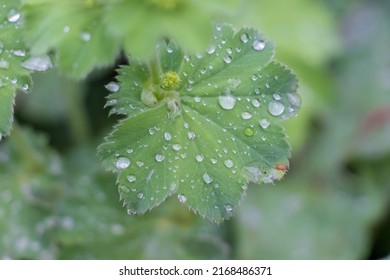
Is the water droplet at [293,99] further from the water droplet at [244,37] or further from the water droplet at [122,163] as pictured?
the water droplet at [122,163]

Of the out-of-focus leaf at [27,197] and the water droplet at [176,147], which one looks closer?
the water droplet at [176,147]

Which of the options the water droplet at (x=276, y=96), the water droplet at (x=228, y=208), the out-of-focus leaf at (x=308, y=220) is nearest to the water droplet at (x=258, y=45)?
the water droplet at (x=276, y=96)

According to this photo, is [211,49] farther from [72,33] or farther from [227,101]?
[72,33]

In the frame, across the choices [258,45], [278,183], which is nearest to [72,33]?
[258,45]

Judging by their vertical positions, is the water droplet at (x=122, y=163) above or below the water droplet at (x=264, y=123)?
below

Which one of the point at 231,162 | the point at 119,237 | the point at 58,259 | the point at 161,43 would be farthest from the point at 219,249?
the point at 161,43
